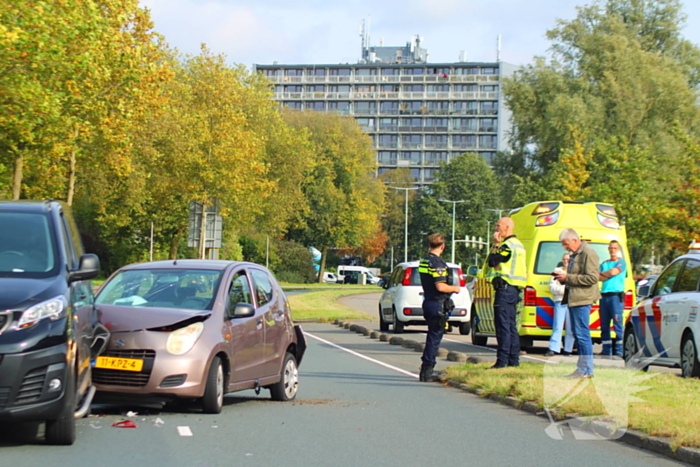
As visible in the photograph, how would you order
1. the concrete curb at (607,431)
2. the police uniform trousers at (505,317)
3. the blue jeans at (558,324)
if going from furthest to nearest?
the blue jeans at (558,324)
the police uniform trousers at (505,317)
the concrete curb at (607,431)

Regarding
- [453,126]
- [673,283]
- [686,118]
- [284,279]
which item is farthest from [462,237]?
[673,283]

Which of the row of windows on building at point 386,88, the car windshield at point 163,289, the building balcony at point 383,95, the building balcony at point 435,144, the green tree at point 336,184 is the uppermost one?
the row of windows on building at point 386,88

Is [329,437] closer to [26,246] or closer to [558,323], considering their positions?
[26,246]

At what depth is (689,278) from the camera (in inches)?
531

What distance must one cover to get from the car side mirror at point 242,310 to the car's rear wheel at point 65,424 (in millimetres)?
2549

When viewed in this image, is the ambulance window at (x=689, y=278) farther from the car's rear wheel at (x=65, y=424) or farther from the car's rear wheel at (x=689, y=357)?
the car's rear wheel at (x=65, y=424)

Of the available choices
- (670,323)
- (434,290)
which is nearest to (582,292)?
(434,290)

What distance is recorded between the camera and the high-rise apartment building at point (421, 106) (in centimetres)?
14700

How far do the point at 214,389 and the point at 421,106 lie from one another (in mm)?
141065

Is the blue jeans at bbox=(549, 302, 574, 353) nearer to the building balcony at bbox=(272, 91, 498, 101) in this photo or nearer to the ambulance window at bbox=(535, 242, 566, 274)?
the ambulance window at bbox=(535, 242, 566, 274)

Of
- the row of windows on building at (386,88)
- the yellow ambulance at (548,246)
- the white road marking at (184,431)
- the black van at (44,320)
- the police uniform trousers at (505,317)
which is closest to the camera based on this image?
the black van at (44,320)

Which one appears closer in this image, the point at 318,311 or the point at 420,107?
the point at 318,311

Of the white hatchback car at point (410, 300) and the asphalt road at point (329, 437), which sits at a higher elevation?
the white hatchback car at point (410, 300)

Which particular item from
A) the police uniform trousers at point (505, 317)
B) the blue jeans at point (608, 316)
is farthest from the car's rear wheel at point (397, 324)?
the police uniform trousers at point (505, 317)
